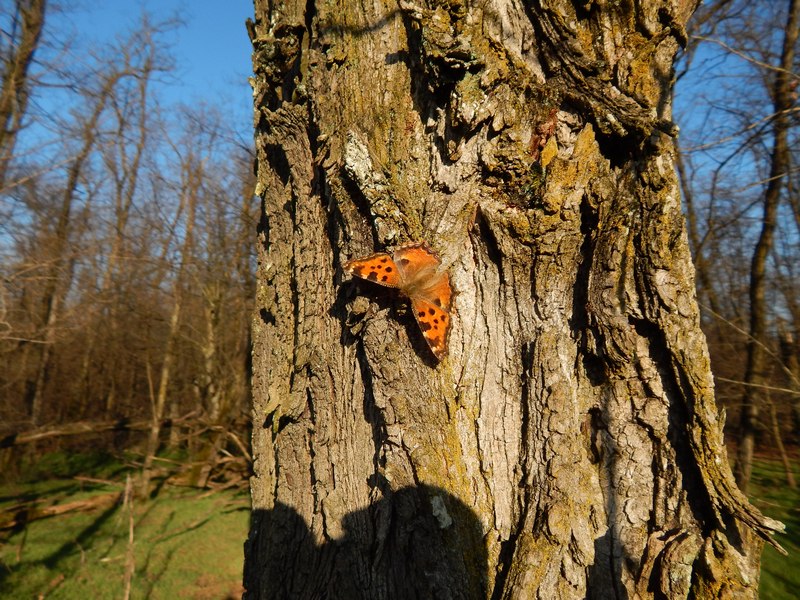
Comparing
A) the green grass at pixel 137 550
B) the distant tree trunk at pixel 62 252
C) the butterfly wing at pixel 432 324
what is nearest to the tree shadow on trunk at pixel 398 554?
the butterfly wing at pixel 432 324

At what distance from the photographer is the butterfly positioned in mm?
1523

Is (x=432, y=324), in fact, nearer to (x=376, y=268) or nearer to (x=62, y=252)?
(x=376, y=268)

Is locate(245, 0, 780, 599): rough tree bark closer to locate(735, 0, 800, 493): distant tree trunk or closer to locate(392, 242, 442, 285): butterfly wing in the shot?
locate(392, 242, 442, 285): butterfly wing

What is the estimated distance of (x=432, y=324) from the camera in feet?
5.06

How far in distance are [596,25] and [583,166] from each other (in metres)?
0.48

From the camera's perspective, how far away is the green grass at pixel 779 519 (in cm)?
418

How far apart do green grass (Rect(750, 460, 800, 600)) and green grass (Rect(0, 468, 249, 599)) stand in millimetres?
5436

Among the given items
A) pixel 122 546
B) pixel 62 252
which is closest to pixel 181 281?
pixel 62 252

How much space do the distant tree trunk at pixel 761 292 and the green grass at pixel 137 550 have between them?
257 inches

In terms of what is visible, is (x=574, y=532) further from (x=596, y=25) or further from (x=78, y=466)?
(x=78, y=466)

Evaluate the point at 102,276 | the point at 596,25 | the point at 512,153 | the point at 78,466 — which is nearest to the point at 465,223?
the point at 512,153

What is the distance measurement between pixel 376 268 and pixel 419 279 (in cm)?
16

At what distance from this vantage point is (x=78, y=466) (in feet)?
35.9

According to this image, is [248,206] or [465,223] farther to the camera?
[248,206]
